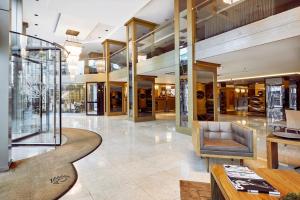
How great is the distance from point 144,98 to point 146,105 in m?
0.48

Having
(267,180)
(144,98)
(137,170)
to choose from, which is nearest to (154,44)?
(144,98)

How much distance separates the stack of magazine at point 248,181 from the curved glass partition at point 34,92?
509cm

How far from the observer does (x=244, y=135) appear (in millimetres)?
3398

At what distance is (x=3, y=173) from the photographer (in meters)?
3.26

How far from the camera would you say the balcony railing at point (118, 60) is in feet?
40.2

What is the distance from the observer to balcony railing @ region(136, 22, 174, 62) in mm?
9664

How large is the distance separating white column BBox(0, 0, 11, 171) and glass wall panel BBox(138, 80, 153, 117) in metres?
7.36

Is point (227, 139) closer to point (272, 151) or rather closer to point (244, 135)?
point (244, 135)

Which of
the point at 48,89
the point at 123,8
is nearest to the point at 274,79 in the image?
the point at 123,8

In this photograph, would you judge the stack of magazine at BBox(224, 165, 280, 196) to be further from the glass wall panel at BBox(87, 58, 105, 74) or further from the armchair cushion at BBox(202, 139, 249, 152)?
the glass wall panel at BBox(87, 58, 105, 74)

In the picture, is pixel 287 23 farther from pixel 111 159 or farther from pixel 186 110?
pixel 111 159

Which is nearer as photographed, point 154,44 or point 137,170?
point 137,170

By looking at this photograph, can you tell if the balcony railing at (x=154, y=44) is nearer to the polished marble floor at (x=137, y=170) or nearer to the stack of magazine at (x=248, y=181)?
the polished marble floor at (x=137, y=170)

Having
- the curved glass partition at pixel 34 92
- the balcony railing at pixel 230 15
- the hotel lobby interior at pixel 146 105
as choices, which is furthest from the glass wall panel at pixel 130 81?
the balcony railing at pixel 230 15
